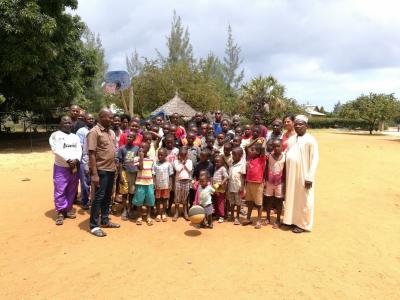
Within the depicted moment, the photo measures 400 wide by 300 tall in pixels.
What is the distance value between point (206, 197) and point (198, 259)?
1399 mm

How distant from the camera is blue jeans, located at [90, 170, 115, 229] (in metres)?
5.09

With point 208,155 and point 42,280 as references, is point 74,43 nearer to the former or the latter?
point 208,155

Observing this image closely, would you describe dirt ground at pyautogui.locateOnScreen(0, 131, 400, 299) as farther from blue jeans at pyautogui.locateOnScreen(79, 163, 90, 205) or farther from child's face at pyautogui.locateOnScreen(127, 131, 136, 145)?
child's face at pyautogui.locateOnScreen(127, 131, 136, 145)

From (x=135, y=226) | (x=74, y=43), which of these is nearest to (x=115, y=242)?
(x=135, y=226)

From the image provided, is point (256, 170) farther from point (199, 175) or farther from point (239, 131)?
point (239, 131)

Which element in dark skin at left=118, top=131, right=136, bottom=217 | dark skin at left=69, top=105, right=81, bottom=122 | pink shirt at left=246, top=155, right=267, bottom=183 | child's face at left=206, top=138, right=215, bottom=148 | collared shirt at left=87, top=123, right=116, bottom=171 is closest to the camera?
collared shirt at left=87, top=123, right=116, bottom=171

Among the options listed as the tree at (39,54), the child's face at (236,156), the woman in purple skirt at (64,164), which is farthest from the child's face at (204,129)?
the tree at (39,54)

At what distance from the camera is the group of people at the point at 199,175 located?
5.52m

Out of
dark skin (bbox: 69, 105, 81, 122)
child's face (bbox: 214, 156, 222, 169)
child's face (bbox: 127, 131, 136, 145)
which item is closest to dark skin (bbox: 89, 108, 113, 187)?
child's face (bbox: 127, 131, 136, 145)

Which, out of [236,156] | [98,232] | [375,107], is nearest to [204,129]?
[236,156]

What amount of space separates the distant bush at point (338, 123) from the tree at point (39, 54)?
3617 centimetres

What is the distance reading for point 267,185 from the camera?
580 centimetres

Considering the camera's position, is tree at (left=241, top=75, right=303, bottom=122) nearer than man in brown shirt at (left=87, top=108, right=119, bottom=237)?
No

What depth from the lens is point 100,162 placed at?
16.4ft
